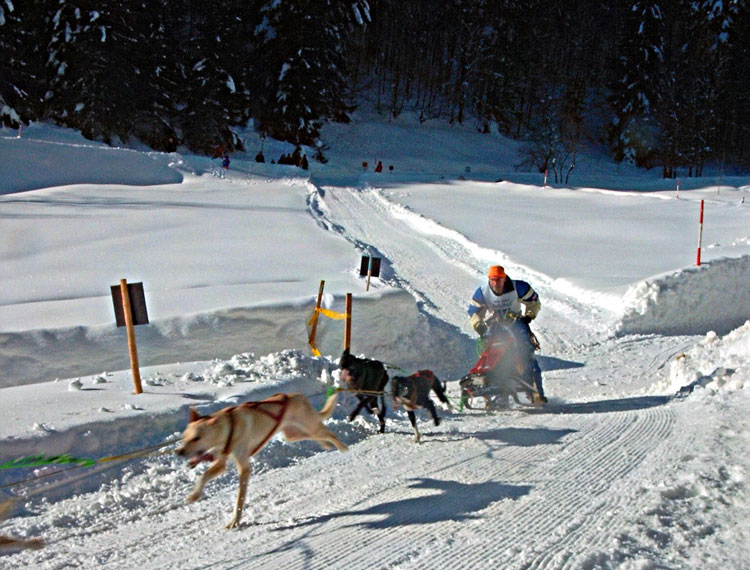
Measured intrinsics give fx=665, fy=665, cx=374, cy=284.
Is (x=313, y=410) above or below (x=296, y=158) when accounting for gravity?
below

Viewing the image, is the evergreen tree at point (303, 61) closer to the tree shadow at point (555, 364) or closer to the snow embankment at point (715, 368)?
the tree shadow at point (555, 364)

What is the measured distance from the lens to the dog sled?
7.28 meters

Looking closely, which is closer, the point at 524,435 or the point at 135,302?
the point at 524,435

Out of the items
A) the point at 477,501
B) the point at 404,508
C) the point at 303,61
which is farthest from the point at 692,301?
the point at 303,61

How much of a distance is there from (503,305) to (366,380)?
8.09ft

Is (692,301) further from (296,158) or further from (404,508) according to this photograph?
(296,158)

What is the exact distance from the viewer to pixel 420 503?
4.45 m

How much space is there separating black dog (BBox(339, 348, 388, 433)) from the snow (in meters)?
0.29

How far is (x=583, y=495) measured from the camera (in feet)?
14.5

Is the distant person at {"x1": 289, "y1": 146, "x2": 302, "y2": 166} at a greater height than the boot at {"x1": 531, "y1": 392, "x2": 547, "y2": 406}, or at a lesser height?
greater

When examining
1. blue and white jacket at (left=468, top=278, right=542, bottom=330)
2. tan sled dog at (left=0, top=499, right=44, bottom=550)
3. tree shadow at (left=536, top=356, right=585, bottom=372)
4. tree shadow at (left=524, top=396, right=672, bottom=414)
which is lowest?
tree shadow at (left=536, top=356, right=585, bottom=372)

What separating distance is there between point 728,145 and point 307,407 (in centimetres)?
6466

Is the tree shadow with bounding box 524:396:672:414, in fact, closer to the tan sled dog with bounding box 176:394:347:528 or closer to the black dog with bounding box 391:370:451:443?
the black dog with bounding box 391:370:451:443

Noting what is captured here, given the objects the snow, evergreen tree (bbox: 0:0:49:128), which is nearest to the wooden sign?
the snow
